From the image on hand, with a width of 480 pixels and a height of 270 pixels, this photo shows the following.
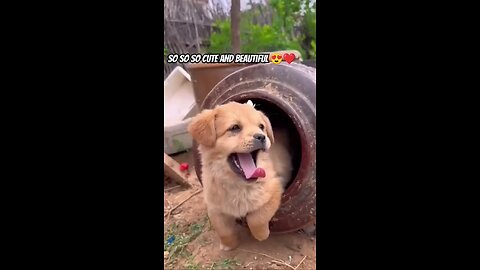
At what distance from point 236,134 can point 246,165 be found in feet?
0.31

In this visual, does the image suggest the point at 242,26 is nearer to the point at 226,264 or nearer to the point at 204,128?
the point at 204,128

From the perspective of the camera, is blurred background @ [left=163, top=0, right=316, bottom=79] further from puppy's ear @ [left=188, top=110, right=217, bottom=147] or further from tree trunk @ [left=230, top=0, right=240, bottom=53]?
puppy's ear @ [left=188, top=110, right=217, bottom=147]

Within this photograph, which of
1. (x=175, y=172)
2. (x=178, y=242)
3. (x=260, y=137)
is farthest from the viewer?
(x=175, y=172)

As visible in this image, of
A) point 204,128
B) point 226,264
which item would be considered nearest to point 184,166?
point 204,128

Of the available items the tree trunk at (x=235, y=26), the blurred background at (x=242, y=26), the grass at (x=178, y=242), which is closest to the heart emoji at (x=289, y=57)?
the blurred background at (x=242, y=26)

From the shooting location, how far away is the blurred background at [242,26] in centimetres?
→ 116

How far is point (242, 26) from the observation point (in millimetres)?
1156

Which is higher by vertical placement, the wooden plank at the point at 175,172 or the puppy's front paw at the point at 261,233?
the wooden plank at the point at 175,172

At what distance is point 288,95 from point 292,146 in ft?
0.79

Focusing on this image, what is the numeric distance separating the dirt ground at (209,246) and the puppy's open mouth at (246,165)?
0.24 metres

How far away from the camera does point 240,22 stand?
45.9 inches

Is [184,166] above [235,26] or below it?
below

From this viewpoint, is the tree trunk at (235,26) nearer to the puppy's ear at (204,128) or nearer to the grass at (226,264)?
the puppy's ear at (204,128)

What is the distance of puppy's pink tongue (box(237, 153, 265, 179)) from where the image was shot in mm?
1168
